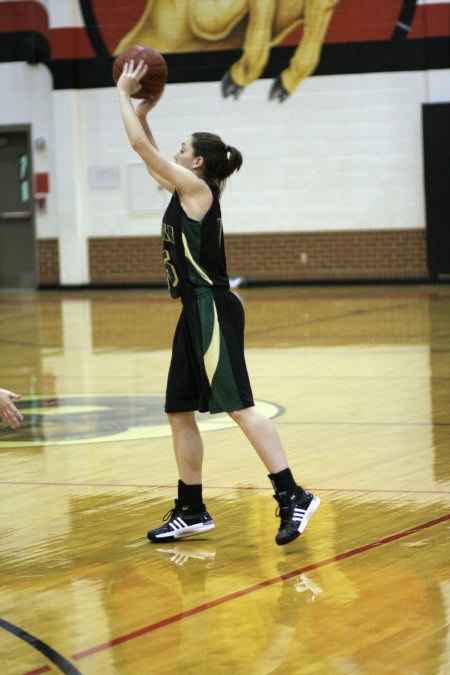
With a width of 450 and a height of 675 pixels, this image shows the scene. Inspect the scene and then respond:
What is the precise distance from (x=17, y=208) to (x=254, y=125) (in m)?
4.60

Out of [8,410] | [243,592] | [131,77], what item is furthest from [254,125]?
[243,592]

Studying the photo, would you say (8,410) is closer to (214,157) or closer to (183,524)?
(183,524)

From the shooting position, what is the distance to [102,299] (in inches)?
765

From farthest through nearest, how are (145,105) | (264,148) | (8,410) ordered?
1. (264,148)
2. (145,105)
3. (8,410)

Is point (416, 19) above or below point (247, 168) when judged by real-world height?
above

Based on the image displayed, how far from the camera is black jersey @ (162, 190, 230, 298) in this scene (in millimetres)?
5121

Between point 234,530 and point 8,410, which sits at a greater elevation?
point 8,410

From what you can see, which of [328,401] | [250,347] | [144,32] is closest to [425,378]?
[328,401]

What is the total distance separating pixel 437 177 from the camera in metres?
19.4

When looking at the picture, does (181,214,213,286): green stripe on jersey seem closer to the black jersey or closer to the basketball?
the black jersey

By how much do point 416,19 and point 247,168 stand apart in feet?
11.5

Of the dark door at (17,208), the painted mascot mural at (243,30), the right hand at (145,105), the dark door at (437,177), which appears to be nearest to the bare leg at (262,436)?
the right hand at (145,105)

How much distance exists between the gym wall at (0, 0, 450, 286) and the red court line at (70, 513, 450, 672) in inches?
581

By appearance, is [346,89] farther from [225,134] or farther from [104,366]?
[104,366]
